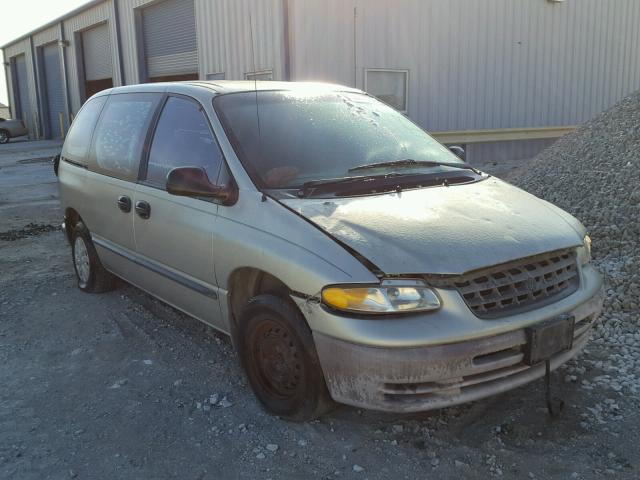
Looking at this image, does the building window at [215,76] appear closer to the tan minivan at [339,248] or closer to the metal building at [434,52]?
the metal building at [434,52]

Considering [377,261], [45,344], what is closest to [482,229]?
[377,261]

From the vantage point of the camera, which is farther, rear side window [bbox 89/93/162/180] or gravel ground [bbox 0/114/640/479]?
rear side window [bbox 89/93/162/180]

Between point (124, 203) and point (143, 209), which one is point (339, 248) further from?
point (124, 203)

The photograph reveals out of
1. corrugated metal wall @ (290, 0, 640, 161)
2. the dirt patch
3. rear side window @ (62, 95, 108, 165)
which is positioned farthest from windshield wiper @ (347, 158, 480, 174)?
corrugated metal wall @ (290, 0, 640, 161)

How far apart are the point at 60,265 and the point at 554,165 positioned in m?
5.83

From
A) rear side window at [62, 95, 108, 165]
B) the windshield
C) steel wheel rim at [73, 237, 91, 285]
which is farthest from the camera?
steel wheel rim at [73, 237, 91, 285]

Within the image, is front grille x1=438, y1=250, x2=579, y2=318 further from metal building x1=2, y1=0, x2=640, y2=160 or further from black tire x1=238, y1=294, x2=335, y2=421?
metal building x1=2, y1=0, x2=640, y2=160

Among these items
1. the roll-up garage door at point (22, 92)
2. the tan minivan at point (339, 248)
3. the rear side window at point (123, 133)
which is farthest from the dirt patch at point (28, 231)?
the roll-up garage door at point (22, 92)

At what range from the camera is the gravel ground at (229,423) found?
2.70 metres

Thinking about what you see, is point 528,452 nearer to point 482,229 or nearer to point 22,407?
point 482,229

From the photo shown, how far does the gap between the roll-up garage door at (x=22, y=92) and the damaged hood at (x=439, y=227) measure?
3341 cm

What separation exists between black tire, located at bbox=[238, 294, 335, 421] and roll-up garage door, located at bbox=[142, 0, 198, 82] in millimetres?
13381

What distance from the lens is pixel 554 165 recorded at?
716 cm

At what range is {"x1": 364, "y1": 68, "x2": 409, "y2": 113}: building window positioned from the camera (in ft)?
40.1
